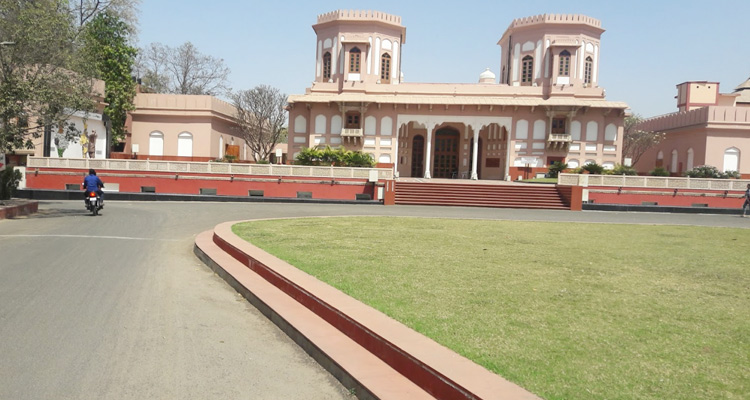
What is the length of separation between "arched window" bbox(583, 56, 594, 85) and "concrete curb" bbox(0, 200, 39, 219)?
3766 cm

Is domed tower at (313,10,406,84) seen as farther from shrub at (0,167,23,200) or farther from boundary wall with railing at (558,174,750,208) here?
shrub at (0,167,23,200)

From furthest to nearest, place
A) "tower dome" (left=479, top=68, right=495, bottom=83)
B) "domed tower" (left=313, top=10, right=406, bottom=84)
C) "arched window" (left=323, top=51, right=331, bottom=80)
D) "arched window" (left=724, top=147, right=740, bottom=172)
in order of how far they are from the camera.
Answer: "tower dome" (left=479, top=68, right=495, bottom=83)
"arched window" (left=323, top=51, right=331, bottom=80)
"domed tower" (left=313, top=10, right=406, bottom=84)
"arched window" (left=724, top=147, right=740, bottom=172)

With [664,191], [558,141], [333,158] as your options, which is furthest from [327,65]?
[664,191]

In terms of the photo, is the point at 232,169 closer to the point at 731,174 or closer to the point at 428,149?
the point at 428,149

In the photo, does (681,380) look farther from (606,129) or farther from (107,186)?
(606,129)

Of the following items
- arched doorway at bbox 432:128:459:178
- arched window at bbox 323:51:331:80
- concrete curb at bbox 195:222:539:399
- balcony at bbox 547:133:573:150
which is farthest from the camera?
arched window at bbox 323:51:331:80

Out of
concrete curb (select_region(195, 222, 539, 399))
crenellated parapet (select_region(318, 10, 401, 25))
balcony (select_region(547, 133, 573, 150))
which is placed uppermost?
crenellated parapet (select_region(318, 10, 401, 25))

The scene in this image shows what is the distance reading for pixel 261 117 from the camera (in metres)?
53.3

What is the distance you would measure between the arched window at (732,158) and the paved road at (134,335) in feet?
131

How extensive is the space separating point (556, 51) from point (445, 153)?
11.3 metres

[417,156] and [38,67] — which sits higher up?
[38,67]

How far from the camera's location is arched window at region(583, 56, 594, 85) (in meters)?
43.1

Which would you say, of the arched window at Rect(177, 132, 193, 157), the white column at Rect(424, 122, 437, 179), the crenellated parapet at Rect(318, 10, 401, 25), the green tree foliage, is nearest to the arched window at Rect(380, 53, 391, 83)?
the crenellated parapet at Rect(318, 10, 401, 25)

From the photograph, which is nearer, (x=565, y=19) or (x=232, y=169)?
(x=232, y=169)
